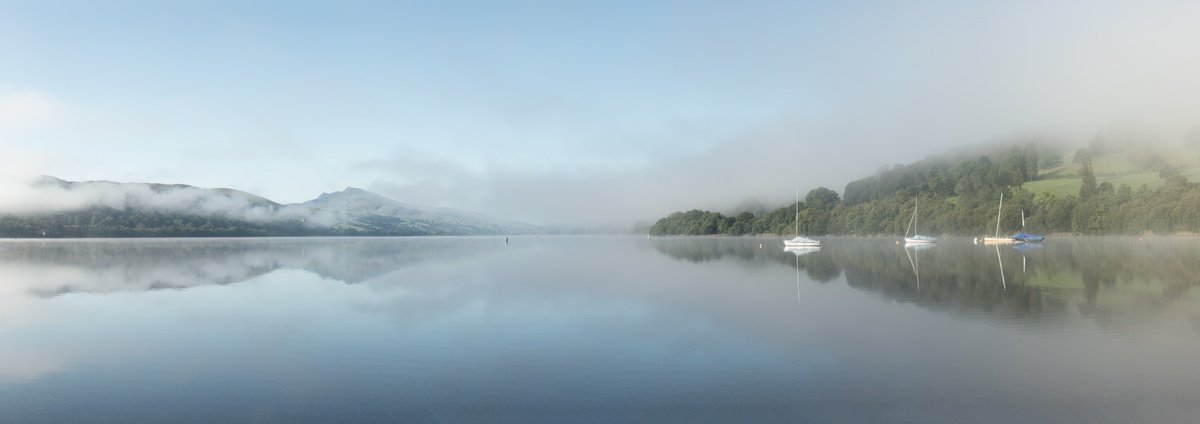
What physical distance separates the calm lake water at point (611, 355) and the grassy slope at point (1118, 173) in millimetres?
154577

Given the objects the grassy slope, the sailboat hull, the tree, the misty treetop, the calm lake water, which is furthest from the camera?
the grassy slope

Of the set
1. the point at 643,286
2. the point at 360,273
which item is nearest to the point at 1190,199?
the point at 643,286

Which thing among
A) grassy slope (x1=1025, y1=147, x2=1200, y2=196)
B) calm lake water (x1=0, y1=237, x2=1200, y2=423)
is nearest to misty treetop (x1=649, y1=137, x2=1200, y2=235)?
grassy slope (x1=1025, y1=147, x2=1200, y2=196)

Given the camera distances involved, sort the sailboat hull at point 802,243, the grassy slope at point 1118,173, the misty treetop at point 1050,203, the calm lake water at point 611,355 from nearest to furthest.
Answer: the calm lake water at point 611,355 → the sailboat hull at point 802,243 → the misty treetop at point 1050,203 → the grassy slope at point 1118,173

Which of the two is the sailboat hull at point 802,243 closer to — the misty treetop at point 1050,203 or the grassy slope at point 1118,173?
the misty treetop at point 1050,203

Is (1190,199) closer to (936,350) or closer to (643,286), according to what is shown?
(643,286)

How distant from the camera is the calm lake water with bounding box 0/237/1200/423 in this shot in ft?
31.4

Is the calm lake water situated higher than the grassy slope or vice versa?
the grassy slope

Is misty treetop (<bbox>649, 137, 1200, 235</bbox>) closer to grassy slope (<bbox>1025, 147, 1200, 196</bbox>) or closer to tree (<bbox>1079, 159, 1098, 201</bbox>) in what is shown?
tree (<bbox>1079, 159, 1098, 201</bbox>)

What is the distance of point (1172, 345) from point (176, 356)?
69.0ft

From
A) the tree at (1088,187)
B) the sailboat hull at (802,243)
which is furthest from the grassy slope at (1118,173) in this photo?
the sailboat hull at (802,243)

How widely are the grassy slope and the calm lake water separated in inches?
6086

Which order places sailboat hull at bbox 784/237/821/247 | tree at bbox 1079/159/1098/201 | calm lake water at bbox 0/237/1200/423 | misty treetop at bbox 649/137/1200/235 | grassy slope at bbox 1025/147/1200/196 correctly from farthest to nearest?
grassy slope at bbox 1025/147/1200/196, tree at bbox 1079/159/1098/201, misty treetop at bbox 649/137/1200/235, sailboat hull at bbox 784/237/821/247, calm lake water at bbox 0/237/1200/423

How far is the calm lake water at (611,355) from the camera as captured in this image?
31.4ft
